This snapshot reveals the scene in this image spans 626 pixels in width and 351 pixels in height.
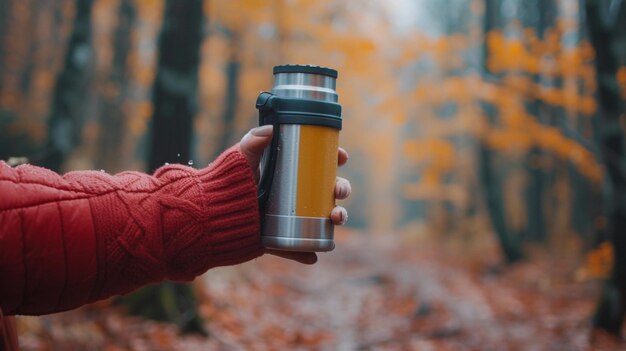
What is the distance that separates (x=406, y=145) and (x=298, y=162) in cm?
1933

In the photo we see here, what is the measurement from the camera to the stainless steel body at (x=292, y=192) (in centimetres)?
209

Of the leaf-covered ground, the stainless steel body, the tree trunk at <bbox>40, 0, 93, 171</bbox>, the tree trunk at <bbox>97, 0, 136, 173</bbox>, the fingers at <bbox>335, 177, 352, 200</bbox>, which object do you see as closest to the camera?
the stainless steel body

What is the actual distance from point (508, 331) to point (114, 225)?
7.68 m

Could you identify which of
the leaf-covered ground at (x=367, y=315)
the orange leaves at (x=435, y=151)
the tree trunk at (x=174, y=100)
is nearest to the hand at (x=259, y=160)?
the leaf-covered ground at (x=367, y=315)

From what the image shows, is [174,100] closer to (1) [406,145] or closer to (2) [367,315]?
(2) [367,315]

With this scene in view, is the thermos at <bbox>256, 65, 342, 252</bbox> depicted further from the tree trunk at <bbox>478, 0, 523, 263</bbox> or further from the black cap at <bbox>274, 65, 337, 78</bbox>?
the tree trunk at <bbox>478, 0, 523, 263</bbox>

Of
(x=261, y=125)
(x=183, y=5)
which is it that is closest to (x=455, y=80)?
(x=183, y=5)

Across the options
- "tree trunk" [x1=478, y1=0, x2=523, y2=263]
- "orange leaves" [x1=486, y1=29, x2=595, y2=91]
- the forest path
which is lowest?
the forest path

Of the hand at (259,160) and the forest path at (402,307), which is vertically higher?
the hand at (259,160)

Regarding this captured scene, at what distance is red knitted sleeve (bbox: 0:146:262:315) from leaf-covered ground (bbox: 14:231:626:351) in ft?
14.1

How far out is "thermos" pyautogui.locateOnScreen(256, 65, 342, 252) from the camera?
2.09 meters

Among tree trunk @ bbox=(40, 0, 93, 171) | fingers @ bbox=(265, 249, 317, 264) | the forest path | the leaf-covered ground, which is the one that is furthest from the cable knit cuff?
tree trunk @ bbox=(40, 0, 93, 171)

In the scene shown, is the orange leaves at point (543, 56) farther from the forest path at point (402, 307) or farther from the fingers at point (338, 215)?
the fingers at point (338, 215)

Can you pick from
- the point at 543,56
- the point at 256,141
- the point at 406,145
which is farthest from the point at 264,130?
the point at 406,145
